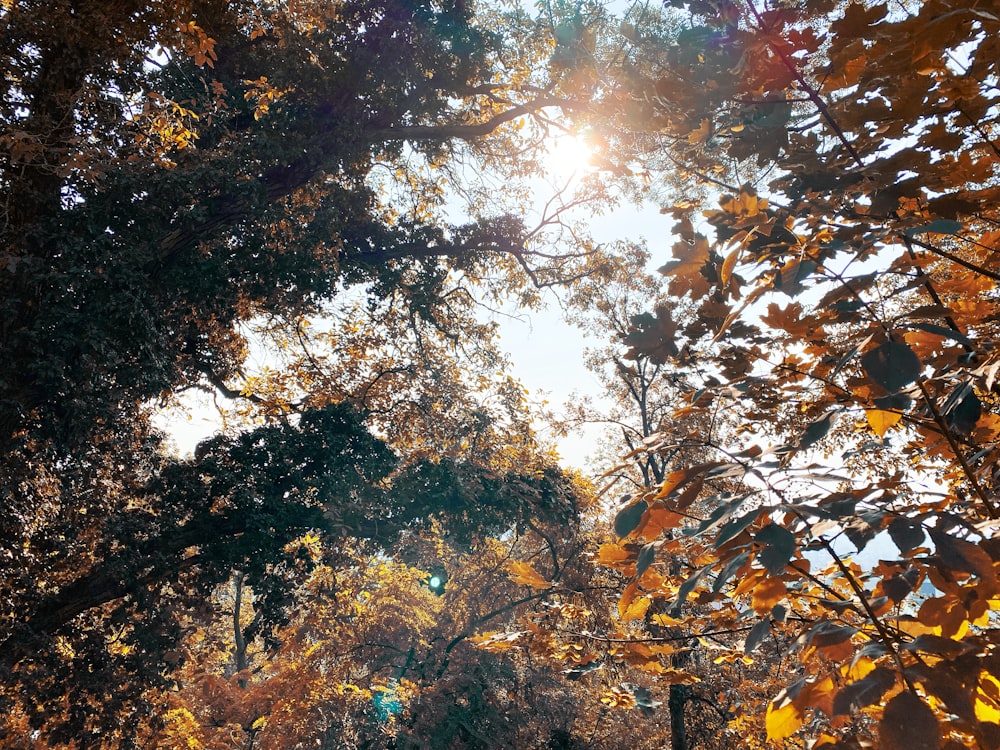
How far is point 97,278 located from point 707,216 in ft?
16.0

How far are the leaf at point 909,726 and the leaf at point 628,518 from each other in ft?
1.00

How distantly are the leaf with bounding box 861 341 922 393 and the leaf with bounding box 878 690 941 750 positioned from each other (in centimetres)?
31

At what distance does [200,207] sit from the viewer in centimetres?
481

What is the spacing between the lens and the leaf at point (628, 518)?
0.71m

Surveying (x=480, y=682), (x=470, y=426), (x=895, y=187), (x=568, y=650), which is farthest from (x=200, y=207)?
(x=480, y=682)

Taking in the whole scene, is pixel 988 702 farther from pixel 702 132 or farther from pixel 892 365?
pixel 702 132

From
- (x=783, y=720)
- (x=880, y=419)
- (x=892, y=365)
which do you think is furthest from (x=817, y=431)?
(x=783, y=720)

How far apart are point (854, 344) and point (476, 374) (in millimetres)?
7090

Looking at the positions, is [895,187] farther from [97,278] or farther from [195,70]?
[195,70]

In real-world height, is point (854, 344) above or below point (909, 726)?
above

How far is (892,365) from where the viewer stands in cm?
62

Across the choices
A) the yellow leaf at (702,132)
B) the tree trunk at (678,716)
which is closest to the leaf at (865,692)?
the yellow leaf at (702,132)

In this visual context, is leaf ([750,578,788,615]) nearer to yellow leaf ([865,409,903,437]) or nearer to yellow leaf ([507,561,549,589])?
yellow leaf ([865,409,903,437])

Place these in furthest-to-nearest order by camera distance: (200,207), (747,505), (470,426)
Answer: (470,426)
(200,207)
(747,505)
